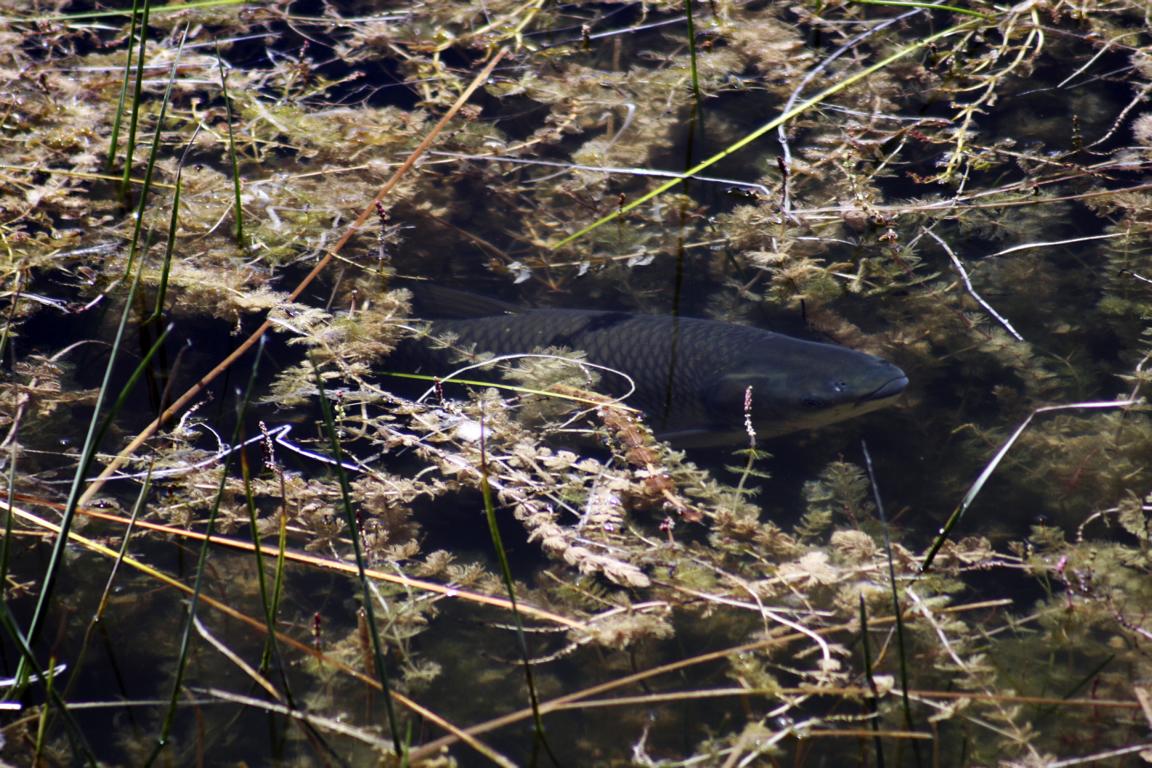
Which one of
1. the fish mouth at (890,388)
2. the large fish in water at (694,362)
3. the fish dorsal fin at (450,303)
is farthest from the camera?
the fish dorsal fin at (450,303)

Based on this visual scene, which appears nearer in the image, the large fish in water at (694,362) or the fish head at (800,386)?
the fish head at (800,386)

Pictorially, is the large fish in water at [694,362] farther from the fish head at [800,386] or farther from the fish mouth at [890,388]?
the fish mouth at [890,388]

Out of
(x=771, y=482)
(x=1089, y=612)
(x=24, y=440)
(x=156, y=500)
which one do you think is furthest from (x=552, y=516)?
(x=24, y=440)

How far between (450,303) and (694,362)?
138 cm

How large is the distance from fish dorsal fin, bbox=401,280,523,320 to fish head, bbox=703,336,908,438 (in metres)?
1.28

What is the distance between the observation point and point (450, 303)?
14.5ft

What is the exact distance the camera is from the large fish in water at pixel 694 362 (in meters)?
3.83

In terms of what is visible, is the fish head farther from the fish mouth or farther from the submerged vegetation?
the submerged vegetation

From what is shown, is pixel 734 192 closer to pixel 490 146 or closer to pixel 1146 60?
pixel 490 146

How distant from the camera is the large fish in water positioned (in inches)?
151

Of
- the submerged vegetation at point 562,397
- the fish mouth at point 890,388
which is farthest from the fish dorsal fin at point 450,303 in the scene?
the fish mouth at point 890,388

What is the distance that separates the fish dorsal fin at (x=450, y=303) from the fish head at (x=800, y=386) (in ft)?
4.19

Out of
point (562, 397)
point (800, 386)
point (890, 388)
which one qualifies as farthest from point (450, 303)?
point (890, 388)

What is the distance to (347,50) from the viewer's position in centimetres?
521
